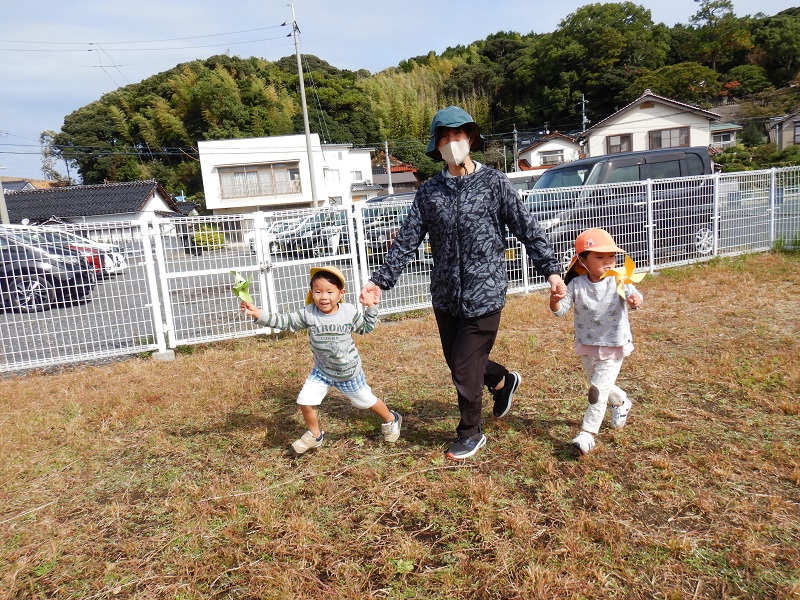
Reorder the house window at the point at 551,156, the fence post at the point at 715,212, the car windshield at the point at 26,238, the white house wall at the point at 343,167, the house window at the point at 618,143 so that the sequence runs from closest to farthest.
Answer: the car windshield at the point at 26,238 → the fence post at the point at 715,212 → the house window at the point at 618,143 → the white house wall at the point at 343,167 → the house window at the point at 551,156

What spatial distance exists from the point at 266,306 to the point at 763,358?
4.47 meters

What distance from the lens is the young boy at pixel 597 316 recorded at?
253cm

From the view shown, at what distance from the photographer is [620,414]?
2.78 m

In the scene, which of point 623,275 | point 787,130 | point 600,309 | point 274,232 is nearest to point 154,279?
→ point 274,232

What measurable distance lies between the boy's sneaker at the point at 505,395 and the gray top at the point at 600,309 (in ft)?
→ 1.71

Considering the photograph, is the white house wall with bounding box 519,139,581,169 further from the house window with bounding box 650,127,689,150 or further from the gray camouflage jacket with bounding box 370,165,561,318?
the gray camouflage jacket with bounding box 370,165,561,318

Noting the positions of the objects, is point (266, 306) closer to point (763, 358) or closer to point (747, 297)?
point (763, 358)

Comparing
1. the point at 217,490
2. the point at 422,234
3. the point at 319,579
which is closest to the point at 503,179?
the point at 422,234

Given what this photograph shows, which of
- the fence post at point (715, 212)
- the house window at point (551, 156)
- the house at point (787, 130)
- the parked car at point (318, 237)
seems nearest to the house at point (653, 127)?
the house at point (787, 130)

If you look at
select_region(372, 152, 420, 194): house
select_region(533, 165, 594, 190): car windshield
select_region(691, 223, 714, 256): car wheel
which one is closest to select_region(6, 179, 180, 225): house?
select_region(372, 152, 420, 194): house

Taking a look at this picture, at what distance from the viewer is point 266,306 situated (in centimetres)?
541

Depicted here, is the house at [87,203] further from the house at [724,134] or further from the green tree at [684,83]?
the green tree at [684,83]

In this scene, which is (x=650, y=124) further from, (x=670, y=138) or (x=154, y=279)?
(x=154, y=279)

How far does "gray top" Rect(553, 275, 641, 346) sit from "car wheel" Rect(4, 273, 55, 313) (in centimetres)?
470
